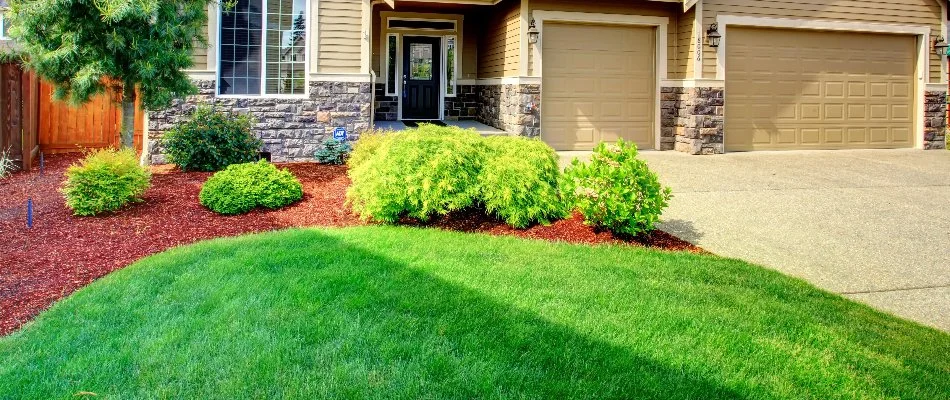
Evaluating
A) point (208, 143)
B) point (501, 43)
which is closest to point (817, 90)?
point (501, 43)

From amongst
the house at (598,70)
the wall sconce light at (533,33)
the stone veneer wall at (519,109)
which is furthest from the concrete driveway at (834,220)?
the wall sconce light at (533,33)

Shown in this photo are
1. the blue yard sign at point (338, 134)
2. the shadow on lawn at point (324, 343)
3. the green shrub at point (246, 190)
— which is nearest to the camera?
the shadow on lawn at point (324, 343)

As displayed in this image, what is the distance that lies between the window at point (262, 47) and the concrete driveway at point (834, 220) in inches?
239

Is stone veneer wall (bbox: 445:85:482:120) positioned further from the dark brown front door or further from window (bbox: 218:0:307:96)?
window (bbox: 218:0:307:96)

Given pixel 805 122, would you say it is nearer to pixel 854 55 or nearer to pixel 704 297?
pixel 854 55

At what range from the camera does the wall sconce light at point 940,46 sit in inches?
553

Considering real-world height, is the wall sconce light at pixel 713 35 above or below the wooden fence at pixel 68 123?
above

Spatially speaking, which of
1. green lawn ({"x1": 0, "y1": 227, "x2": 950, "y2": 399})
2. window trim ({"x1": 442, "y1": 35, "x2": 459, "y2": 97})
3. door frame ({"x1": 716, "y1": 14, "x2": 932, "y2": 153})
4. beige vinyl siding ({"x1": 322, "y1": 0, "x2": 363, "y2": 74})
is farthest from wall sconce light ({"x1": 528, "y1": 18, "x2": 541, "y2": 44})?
green lawn ({"x1": 0, "y1": 227, "x2": 950, "y2": 399})

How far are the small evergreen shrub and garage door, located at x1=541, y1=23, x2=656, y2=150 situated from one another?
3.68 m

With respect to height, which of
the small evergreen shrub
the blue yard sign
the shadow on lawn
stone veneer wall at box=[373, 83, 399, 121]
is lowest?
the shadow on lawn

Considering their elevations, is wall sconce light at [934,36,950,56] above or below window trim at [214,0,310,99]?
above

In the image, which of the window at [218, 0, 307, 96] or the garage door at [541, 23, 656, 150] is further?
the garage door at [541, 23, 656, 150]

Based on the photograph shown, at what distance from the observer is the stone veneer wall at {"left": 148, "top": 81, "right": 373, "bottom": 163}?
37.2ft

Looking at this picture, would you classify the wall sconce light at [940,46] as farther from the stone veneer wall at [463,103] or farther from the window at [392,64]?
the window at [392,64]
